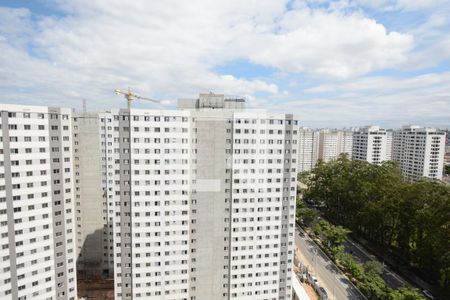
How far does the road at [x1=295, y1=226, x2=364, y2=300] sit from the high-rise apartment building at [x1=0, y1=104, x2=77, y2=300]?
154ft

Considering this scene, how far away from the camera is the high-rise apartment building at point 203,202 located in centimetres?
4050

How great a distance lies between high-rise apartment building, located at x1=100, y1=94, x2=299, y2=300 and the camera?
40500mm

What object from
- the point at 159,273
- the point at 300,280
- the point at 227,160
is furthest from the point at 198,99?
the point at 300,280

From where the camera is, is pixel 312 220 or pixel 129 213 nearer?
pixel 129 213

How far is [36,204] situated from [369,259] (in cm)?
6849

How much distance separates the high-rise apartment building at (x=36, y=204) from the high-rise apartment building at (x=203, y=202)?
23.1 feet

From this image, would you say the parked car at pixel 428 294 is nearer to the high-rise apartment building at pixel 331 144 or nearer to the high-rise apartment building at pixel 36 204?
the high-rise apartment building at pixel 36 204

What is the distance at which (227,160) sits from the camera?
42.8m

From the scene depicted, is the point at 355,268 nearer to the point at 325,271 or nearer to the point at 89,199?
the point at 325,271

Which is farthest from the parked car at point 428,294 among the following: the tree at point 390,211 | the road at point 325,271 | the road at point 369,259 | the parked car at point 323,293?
the parked car at point 323,293

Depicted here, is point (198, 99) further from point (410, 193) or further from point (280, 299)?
point (410, 193)

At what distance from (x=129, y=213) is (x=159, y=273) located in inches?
428

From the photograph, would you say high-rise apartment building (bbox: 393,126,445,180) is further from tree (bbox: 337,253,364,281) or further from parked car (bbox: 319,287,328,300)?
parked car (bbox: 319,287,328,300)

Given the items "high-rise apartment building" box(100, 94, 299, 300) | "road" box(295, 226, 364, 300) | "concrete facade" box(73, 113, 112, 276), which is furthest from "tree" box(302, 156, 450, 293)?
"concrete facade" box(73, 113, 112, 276)
